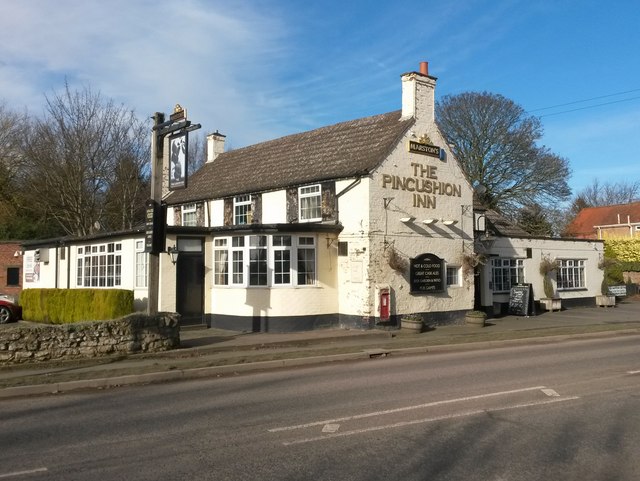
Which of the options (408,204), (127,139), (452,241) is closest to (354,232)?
(408,204)

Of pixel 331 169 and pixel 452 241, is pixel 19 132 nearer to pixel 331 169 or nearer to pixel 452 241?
pixel 331 169

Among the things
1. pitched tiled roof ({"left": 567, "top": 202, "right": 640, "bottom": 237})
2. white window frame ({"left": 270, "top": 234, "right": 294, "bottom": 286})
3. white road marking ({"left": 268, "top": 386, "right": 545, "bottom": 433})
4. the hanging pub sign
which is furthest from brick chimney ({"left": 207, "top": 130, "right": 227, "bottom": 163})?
pitched tiled roof ({"left": 567, "top": 202, "right": 640, "bottom": 237})

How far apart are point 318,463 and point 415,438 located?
1.34 metres

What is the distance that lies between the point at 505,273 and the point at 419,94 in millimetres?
9670

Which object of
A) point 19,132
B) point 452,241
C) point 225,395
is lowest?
point 225,395

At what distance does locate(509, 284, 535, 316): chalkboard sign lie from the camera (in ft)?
80.1

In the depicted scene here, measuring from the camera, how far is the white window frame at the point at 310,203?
20.3 m

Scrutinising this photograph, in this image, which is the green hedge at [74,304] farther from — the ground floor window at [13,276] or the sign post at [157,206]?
the ground floor window at [13,276]

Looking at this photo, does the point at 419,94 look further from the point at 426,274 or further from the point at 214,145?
the point at 214,145

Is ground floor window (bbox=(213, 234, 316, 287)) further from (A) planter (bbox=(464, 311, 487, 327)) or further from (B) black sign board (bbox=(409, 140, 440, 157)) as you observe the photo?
(A) planter (bbox=(464, 311, 487, 327))

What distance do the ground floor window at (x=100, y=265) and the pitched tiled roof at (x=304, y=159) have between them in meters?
5.11

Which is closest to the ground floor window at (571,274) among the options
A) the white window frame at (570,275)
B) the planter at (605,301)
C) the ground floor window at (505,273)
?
the white window frame at (570,275)

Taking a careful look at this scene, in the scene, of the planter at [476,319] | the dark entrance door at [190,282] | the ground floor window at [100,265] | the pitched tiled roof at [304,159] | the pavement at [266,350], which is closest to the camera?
the pavement at [266,350]

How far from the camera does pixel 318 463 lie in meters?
5.66
